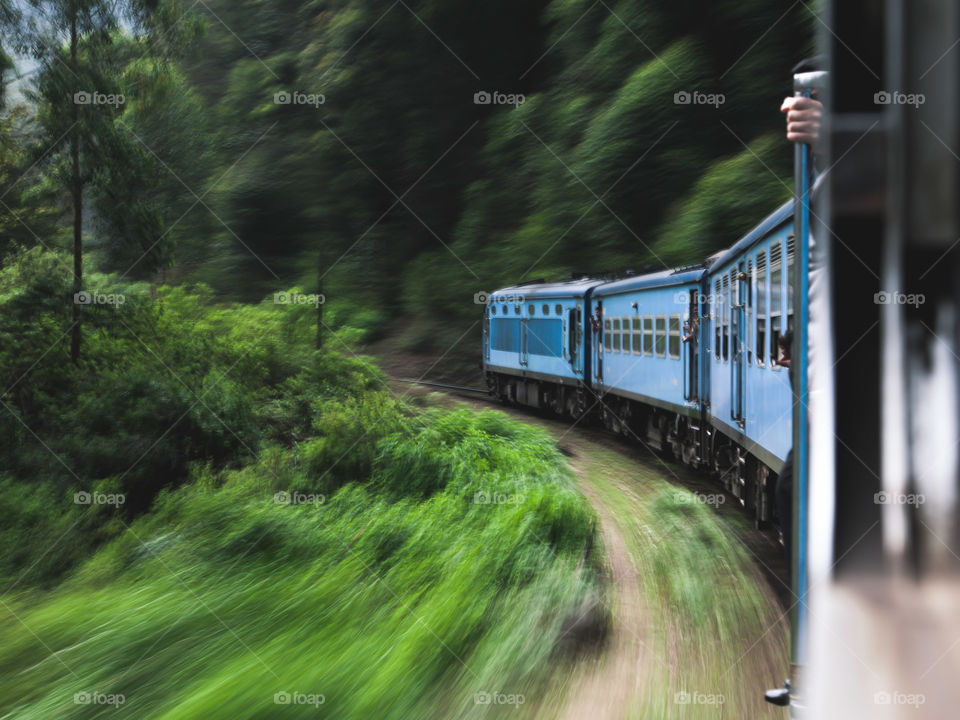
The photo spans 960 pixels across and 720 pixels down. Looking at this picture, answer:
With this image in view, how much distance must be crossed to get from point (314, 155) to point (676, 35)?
14456 mm

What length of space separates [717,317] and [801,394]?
7.23 m

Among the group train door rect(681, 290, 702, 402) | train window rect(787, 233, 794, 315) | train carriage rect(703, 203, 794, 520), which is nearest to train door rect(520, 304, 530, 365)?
train door rect(681, 290, 702, 402)

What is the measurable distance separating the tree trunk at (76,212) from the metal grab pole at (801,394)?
1018 cm

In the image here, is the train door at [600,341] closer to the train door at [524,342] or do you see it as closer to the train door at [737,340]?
the train door at [524,342]

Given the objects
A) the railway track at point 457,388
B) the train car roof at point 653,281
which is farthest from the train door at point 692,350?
the railway track at point 457,388

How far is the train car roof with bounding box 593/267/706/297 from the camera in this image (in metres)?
11.7

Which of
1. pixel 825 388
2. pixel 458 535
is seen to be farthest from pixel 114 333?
pixel 825 388

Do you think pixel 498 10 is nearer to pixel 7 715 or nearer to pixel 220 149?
pixel 220 149

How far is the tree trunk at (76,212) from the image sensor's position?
11.4 m

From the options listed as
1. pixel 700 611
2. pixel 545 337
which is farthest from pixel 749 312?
pixel 545 337

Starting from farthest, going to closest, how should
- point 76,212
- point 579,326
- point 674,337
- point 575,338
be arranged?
point 575,338 → point 579,326 → point 674,337 → point 76,212

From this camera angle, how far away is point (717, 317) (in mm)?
10508

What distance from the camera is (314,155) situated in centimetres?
3008

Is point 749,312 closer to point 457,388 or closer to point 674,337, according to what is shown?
point 674,337
